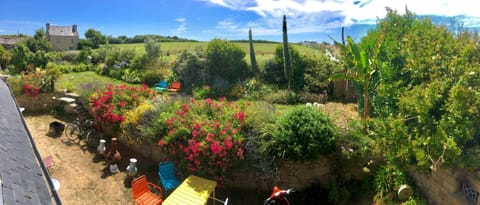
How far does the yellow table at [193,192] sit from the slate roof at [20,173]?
10.2 ft

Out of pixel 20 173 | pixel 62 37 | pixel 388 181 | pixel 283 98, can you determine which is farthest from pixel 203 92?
pixel 62 37

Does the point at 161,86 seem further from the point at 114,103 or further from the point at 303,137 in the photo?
the point at 303,137

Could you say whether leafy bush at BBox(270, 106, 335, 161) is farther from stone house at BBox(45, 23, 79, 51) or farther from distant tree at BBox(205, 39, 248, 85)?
stone house at BBox(45, 23, 79, 51)

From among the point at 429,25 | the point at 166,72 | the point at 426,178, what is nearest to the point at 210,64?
the point at 166,72

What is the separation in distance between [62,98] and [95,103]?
11.9ft

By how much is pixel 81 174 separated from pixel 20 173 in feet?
19.9

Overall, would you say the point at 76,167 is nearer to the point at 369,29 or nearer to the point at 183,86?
the point at 183,86

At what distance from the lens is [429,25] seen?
25.7 feet

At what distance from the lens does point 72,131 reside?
33.7 feet

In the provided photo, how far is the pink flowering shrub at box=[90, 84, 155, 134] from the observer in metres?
9.66

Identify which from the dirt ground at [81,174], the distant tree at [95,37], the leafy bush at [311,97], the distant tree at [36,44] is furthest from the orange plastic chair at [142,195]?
the distant tree at [95,37]

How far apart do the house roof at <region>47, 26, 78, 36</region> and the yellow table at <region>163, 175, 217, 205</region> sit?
4591cm

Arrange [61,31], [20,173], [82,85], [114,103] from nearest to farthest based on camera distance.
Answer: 1. [20,173]
2. [114,103]
3. [82,85]
4. [61,31]

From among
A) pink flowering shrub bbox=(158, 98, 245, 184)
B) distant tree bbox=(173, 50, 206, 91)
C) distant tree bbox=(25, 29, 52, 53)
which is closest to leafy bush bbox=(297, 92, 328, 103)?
pink flowering shrub bbox=(158, 98, 245, 184)
